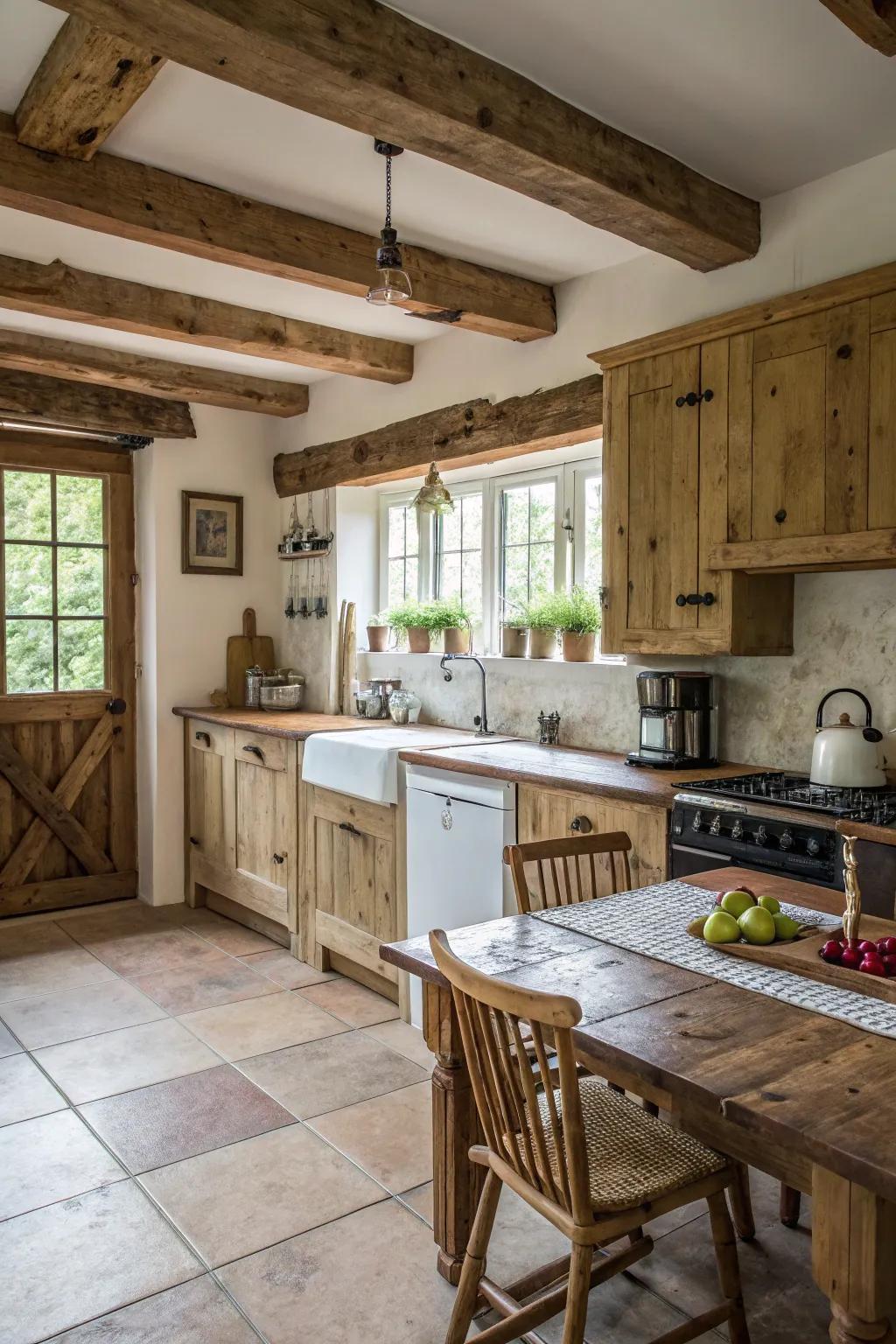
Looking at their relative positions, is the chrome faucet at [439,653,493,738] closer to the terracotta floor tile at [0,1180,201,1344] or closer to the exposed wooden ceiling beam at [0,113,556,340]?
the exposed wooden ceiling beam at [0,113,556,340]

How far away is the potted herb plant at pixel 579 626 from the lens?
12.9ft

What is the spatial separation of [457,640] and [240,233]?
203 centimetres

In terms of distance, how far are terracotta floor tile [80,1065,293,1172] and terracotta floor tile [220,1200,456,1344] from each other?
0.54 metres

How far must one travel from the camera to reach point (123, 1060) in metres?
3.28

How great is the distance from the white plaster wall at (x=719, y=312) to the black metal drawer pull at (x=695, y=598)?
0.32 metres

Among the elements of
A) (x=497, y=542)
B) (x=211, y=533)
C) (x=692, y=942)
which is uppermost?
(x=211, y=533)

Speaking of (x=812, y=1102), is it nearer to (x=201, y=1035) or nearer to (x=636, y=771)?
(x=636, y=771)

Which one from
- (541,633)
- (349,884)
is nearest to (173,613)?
(349,884)

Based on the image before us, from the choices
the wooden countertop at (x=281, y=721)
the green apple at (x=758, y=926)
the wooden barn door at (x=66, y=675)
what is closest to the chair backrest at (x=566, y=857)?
the green apple at (x=758, y=926)

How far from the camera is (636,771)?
10.4 ft

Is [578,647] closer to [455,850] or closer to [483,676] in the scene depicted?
[483,676]

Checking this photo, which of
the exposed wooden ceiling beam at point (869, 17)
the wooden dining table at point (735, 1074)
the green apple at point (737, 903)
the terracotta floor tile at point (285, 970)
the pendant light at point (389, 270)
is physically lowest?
the terracotta floor tile at point (285, 970)

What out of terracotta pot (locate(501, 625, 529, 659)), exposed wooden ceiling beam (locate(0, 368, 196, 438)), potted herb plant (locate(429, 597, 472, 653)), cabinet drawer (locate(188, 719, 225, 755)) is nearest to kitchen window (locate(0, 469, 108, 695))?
exposed wooden ceiling beam (locate(0, 368, 196, 438))

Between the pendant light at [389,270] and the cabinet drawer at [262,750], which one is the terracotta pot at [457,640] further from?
the pendant light at [389,270]
